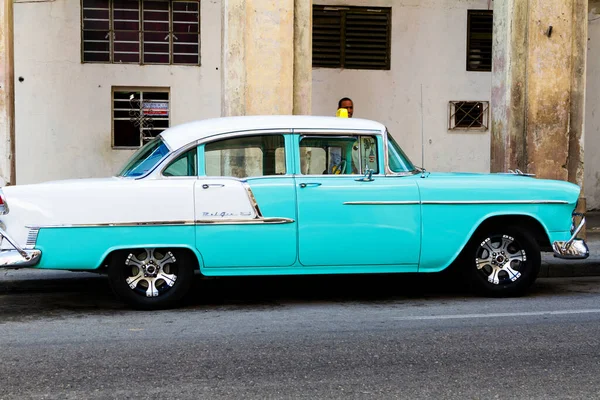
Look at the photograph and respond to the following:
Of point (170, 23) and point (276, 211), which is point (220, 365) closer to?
point (276, 211)

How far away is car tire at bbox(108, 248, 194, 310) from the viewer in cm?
745

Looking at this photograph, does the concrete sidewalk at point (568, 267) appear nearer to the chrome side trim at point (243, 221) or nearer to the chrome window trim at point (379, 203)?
the chrome window trim at point (379, 203)

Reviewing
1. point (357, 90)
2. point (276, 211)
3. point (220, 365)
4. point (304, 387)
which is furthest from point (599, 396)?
point (357, 90)

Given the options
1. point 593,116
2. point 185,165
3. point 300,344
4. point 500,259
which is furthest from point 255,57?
point 593,116

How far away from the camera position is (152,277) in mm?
7539

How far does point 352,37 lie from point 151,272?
9.01 m

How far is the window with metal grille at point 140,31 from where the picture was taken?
1492 cm

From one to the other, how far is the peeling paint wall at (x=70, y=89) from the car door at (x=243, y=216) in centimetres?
785

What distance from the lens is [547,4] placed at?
1191 centimetres

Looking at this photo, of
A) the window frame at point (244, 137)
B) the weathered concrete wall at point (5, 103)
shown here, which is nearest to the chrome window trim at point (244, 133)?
the window frame at point (244, 137)

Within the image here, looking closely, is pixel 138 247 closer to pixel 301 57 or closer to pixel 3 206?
pixel 3 206

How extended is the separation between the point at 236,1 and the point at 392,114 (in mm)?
5252

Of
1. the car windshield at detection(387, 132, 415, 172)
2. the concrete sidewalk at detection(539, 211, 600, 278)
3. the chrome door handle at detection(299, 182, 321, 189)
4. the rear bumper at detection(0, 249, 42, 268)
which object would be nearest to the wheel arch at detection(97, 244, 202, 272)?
the rear bumper at detection(0, 249, 42, 268)

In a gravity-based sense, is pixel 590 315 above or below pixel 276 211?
below
